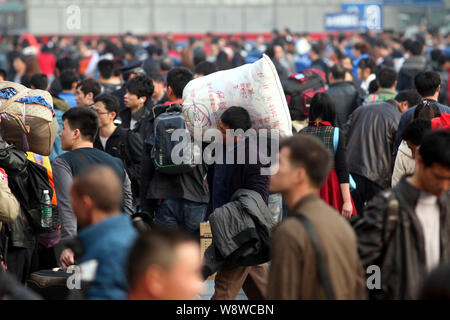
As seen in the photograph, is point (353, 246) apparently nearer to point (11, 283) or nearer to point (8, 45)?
point (11, 283)

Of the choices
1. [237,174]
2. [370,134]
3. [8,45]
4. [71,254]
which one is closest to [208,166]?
[237,174]

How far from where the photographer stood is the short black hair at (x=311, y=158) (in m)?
3.75

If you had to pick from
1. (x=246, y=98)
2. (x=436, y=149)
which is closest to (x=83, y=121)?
(x=246, y=98)

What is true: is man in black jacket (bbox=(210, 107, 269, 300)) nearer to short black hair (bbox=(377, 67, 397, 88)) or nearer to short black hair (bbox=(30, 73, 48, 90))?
short black hair (bbox=(377, 67, 397, 88))

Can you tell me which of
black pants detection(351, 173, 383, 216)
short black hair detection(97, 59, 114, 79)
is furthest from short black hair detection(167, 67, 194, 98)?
→ short black hair detection(97, 59, 114, 79)

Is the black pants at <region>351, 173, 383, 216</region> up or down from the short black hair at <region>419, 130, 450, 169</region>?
down

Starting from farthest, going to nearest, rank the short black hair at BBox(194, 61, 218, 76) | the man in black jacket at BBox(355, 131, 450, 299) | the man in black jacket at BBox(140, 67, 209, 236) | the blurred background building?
1. the blurred background building
2. the short black hair at BBox(194, 61, 218, 76)
3. the man in black jacket at BBox(140, 67, 209, 236)
4. the man in black jacket at BBox(355, 131, 450, 299)

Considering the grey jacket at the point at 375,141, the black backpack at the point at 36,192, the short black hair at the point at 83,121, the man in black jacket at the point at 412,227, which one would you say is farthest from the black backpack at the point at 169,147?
the man in black jacket at the point at 412,227

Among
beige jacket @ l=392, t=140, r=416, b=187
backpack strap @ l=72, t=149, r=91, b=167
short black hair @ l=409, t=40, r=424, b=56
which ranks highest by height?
short black hair @ l=409, t=40, r=424, b=56

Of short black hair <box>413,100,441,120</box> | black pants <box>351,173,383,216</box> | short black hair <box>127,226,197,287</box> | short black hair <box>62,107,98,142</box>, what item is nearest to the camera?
short black hair <box>127,226,197,287</box>

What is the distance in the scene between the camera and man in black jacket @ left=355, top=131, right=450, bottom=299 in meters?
3.86

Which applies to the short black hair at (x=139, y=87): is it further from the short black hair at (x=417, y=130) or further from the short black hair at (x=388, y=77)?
the short black hair at (x=417, y=130)

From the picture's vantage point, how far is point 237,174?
Answer: 5.48m

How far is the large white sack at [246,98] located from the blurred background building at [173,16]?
30037 mm
